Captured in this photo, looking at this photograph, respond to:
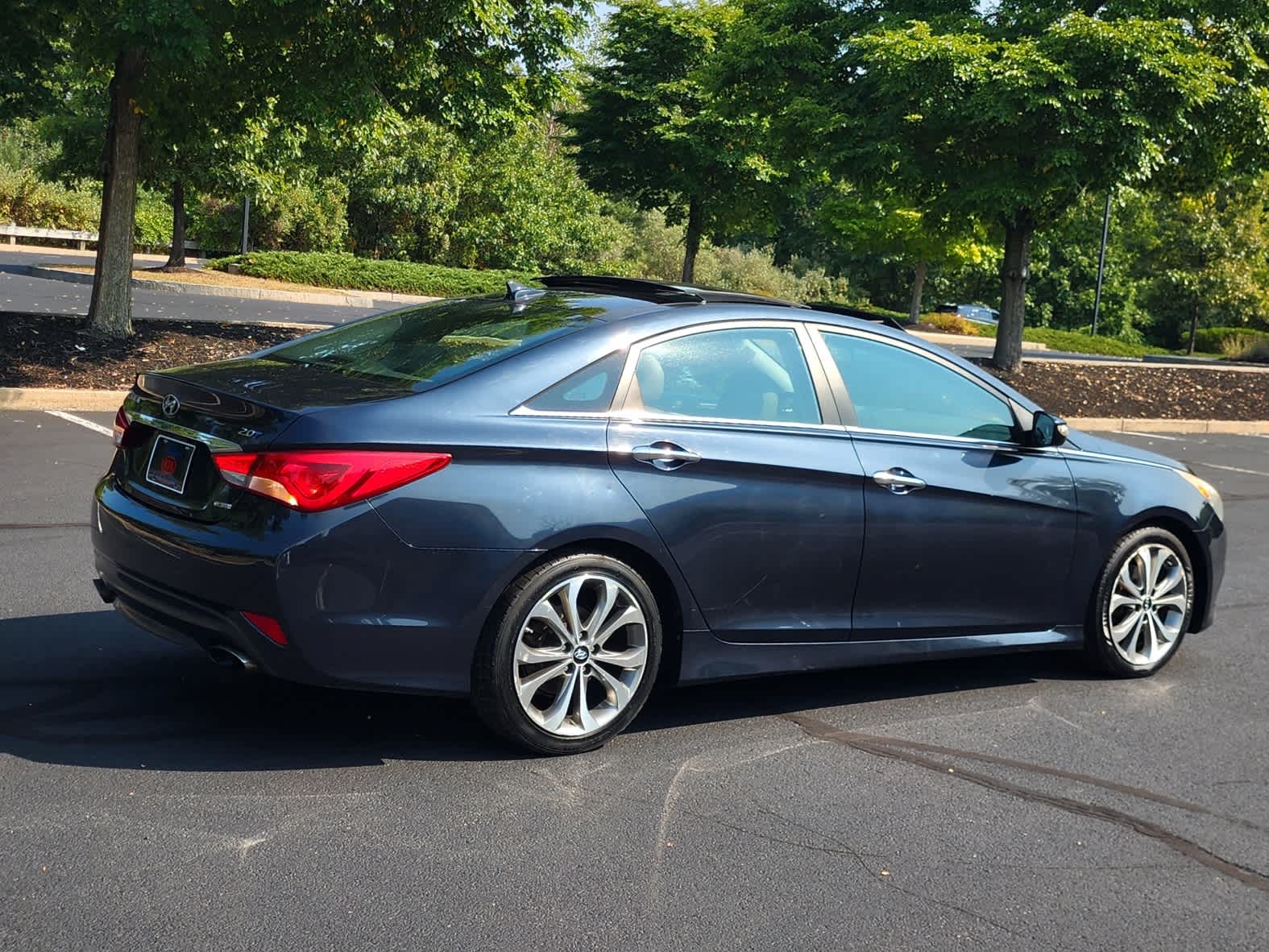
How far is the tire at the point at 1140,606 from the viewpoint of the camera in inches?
238

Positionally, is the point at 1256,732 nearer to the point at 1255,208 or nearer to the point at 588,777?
the point at 588,777

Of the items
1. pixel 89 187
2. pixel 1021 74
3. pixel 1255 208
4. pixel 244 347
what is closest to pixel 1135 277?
pixel 1255 208

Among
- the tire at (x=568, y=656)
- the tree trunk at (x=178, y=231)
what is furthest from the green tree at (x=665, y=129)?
the tire at (x=568, y=656)

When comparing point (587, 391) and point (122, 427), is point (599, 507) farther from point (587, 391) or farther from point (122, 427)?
point (122, 427)

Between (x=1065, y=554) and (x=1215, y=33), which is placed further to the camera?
(x=1215, y=33)

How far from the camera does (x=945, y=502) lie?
5414 millimetres

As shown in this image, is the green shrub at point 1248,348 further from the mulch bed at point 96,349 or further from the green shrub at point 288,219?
the mulch bed at point 96,349

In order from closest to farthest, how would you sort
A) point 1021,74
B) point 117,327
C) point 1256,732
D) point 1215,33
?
1. point 1256,732
2. point 117,327
3. point 1021,74
4. point 1215,33

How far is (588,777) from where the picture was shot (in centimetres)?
455

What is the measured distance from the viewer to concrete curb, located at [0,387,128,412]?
12164 millimetres

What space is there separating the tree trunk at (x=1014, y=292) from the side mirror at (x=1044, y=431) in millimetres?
15566

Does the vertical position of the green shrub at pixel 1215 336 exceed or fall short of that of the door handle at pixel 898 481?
it exceeds it

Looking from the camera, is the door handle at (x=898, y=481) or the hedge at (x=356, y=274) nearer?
the door handle at (x=898, y=481)

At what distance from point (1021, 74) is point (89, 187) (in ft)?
110
